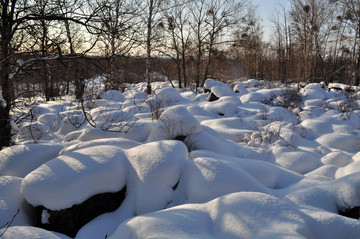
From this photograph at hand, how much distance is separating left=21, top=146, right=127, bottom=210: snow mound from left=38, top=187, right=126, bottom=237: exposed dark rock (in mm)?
56

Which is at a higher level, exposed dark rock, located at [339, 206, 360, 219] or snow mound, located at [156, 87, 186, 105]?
snow mound, located at [156, 87, 186, 105]

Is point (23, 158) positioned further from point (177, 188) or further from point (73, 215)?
point (177, 188)

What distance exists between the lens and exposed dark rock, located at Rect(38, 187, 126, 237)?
226cm

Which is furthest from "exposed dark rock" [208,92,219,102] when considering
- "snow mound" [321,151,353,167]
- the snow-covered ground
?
"snow mound" [321,151,353,167]

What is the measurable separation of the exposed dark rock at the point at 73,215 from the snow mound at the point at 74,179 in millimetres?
56

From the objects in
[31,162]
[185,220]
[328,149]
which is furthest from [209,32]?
[185,220]

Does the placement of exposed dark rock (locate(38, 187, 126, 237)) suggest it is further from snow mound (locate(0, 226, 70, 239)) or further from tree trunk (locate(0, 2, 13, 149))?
tree trunk (locate(0, 2, 13, 149))

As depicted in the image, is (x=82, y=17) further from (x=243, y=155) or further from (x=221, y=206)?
(x=243, y=155)

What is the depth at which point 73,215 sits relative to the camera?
228 cm

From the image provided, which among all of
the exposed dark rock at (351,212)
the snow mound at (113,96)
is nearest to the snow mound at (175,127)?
the exposed dark rock at (351,212)

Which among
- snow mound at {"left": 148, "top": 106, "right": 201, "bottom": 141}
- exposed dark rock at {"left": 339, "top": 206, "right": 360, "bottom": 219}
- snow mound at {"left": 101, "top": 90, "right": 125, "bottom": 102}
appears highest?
snow mound at {"left": 101, "top": 90, "right": 125, "bottom": 102}

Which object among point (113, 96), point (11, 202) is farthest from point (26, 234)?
point (113, 96)

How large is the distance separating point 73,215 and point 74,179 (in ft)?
1.03

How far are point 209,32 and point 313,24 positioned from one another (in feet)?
22.5
